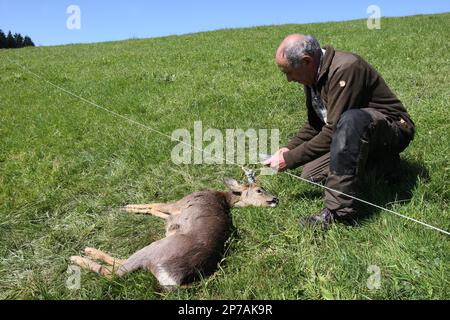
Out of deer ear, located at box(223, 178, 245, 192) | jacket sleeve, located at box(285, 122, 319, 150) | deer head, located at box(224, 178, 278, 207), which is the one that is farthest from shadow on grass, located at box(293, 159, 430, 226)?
deer ear, located at box(223, 178, 245, 192)

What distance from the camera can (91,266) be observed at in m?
4.11

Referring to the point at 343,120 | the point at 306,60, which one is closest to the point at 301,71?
the point at 306,60

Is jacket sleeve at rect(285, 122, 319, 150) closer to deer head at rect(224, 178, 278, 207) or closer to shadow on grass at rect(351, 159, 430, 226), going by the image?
deer head at rect(224, 178, 278, 207)

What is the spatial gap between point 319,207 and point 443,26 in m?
13.1

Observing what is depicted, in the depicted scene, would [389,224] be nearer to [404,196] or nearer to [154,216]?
[404,196]

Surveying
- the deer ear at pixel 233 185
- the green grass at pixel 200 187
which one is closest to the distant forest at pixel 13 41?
the green grass at pixel 200 187

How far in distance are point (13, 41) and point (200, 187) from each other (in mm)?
46775

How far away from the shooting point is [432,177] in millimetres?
4867

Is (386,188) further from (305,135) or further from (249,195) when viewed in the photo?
(249,195)

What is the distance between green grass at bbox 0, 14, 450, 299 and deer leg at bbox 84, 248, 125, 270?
0.21 m

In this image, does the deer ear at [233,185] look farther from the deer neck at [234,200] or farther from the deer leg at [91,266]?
the deer leg at [91,266]

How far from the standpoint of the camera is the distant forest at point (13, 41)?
45.0 meters

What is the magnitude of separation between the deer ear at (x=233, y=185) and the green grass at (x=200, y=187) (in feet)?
0.88

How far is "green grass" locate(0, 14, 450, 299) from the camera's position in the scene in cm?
371
